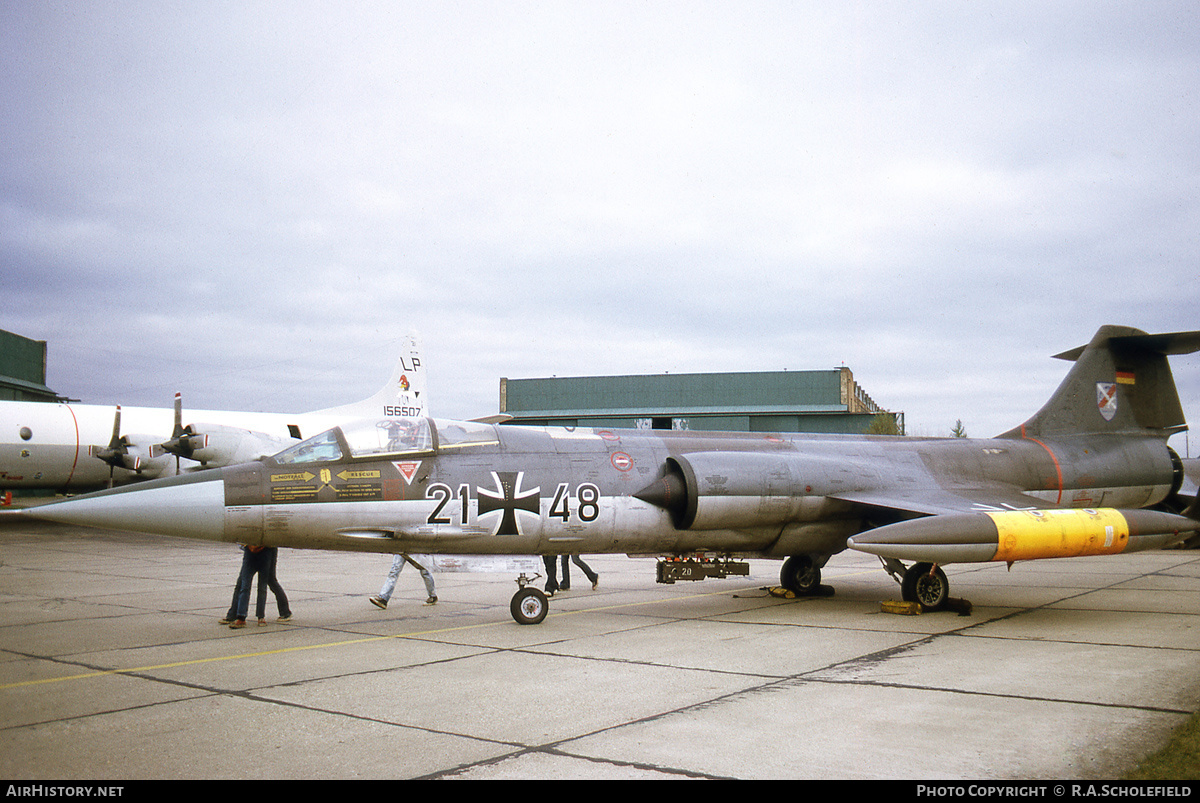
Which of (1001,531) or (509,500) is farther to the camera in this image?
(509,500)

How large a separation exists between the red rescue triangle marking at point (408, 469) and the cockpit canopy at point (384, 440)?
128 millimetres

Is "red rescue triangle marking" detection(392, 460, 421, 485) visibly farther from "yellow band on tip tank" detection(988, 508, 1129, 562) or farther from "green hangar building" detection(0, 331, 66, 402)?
"green hangar building" detection(0, 331, 66, 402)

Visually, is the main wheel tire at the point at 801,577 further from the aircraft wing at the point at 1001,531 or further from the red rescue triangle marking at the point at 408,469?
the red rescue triangle marking at the point at 408,469

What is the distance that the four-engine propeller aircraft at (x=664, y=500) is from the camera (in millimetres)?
9148

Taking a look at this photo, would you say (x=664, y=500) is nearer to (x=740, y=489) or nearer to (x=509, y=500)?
(x=740, y=489)

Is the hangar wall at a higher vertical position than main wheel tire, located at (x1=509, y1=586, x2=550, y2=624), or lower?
higher

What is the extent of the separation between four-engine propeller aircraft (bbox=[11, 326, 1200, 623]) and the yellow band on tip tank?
0.03m

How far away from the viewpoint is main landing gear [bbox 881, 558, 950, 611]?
437 inches

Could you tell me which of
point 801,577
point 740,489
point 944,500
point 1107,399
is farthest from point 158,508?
point 1107,399

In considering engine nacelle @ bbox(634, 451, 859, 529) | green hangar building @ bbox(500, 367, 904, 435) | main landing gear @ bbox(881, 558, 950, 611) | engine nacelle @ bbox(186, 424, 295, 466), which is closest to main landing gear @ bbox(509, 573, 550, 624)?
engine nacelle @ bbox(634, 451, 859, 529)

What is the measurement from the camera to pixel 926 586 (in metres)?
11.1

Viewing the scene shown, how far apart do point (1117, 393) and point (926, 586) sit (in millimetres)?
6143

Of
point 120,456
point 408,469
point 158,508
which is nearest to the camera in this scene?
point 158,508

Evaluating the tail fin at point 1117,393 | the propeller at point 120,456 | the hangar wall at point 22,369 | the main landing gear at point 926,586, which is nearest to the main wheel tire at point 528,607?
the main landing gear at point 926,586
